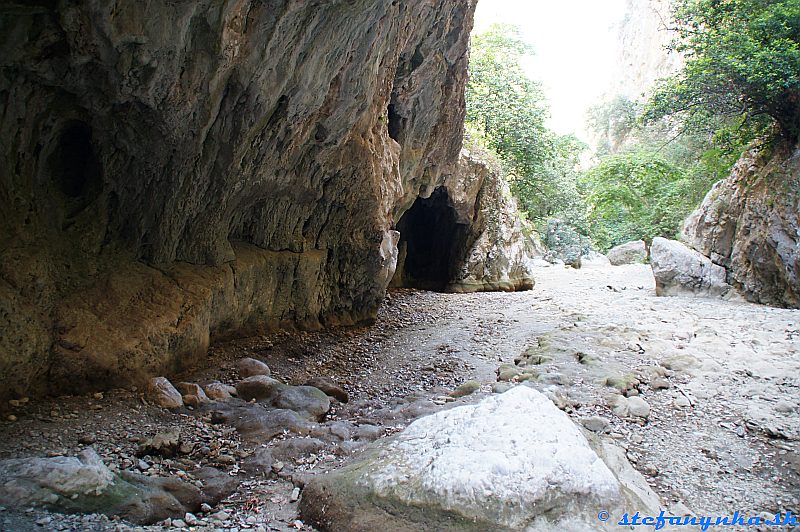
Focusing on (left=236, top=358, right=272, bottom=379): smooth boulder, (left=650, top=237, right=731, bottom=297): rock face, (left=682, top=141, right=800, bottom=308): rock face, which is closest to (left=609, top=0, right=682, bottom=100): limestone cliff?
(left=682, top=141, right=800, bottom=308): rock face

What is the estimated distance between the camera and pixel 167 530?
2.58 meters

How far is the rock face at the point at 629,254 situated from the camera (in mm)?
23062

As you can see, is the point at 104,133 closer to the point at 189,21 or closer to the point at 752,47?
the point at 189,21

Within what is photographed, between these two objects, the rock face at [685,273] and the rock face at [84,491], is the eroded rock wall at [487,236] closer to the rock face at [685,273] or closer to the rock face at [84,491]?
the rock face at [685,273]

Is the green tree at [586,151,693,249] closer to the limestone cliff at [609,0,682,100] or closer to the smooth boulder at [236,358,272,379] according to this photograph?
the limestone cliff at [609,0,682,100]

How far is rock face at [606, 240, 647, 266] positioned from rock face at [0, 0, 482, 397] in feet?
62.5

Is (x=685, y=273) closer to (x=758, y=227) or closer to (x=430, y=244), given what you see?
(x=758, y=227)

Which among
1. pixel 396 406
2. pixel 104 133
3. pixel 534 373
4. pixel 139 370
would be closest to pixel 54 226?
pixel 104 133

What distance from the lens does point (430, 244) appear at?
49.3 ft

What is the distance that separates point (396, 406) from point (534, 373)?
179 cm

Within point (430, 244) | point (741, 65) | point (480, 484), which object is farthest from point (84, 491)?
point (430, 244)

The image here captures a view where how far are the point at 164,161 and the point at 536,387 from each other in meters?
4.37

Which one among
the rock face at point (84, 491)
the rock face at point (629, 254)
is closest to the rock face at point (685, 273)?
the rock face at point (84, 491)

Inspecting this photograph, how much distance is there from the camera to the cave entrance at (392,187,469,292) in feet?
46.2
